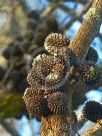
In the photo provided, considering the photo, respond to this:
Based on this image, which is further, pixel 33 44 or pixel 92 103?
pixel 33 44

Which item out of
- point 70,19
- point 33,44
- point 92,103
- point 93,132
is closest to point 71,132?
point 93,132

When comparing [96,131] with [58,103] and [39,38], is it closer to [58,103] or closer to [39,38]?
[58,103]

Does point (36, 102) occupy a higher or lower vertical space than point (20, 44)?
lower

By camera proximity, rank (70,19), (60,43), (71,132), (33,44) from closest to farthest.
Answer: (71,132)
(60,43)
(70,19)
(33,44)

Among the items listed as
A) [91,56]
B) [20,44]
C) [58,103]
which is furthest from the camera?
[20,44]

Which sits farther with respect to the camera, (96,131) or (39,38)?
(39,38)

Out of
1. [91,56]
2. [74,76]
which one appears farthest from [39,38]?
[74,76]

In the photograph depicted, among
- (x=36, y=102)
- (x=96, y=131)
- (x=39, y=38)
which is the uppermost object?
(x=39, y=38)

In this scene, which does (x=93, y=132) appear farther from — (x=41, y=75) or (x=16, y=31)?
(x=16, y=31)
